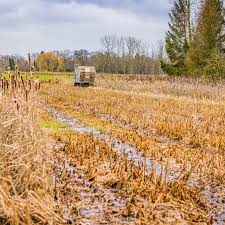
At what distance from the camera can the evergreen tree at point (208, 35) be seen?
28.9 metres

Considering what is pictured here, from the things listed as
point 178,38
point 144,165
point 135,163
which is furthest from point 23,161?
point 178,38

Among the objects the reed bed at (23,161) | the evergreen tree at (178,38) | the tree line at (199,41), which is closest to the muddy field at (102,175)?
the reed bed at (23,161)

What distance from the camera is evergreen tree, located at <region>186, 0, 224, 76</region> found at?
94.9 feet

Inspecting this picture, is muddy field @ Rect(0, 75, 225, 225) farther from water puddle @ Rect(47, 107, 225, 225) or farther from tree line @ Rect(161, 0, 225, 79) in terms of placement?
tree line @ Rect(161, 0, 225, 79)

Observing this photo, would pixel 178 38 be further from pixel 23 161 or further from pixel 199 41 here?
pixel 23 161

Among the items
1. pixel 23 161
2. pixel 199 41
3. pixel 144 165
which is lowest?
pixel 144 165

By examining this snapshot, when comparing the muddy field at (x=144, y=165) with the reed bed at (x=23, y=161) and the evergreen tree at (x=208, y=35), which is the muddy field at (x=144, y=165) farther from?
the evergreen tree at (x=208, y=35)

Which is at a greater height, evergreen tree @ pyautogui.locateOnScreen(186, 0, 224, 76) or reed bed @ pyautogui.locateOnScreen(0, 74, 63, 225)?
evergreen tree @ pyautogui.locateOnScreen(186, 0, 224, 76)

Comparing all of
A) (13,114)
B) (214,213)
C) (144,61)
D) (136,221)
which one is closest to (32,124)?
(13,114)

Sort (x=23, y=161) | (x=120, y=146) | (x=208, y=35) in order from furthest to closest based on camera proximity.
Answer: (x=208, y=35) → (x=120, y=146) → (x=23, y=161)

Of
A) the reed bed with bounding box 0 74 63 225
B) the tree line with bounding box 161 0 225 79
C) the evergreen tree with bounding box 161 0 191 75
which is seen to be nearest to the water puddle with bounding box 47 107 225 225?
the reed bed with bounding box 0 74 63 225

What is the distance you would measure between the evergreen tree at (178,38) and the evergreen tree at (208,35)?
4.70 m

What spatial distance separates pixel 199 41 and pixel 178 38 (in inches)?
238

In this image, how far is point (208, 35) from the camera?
29.0m
